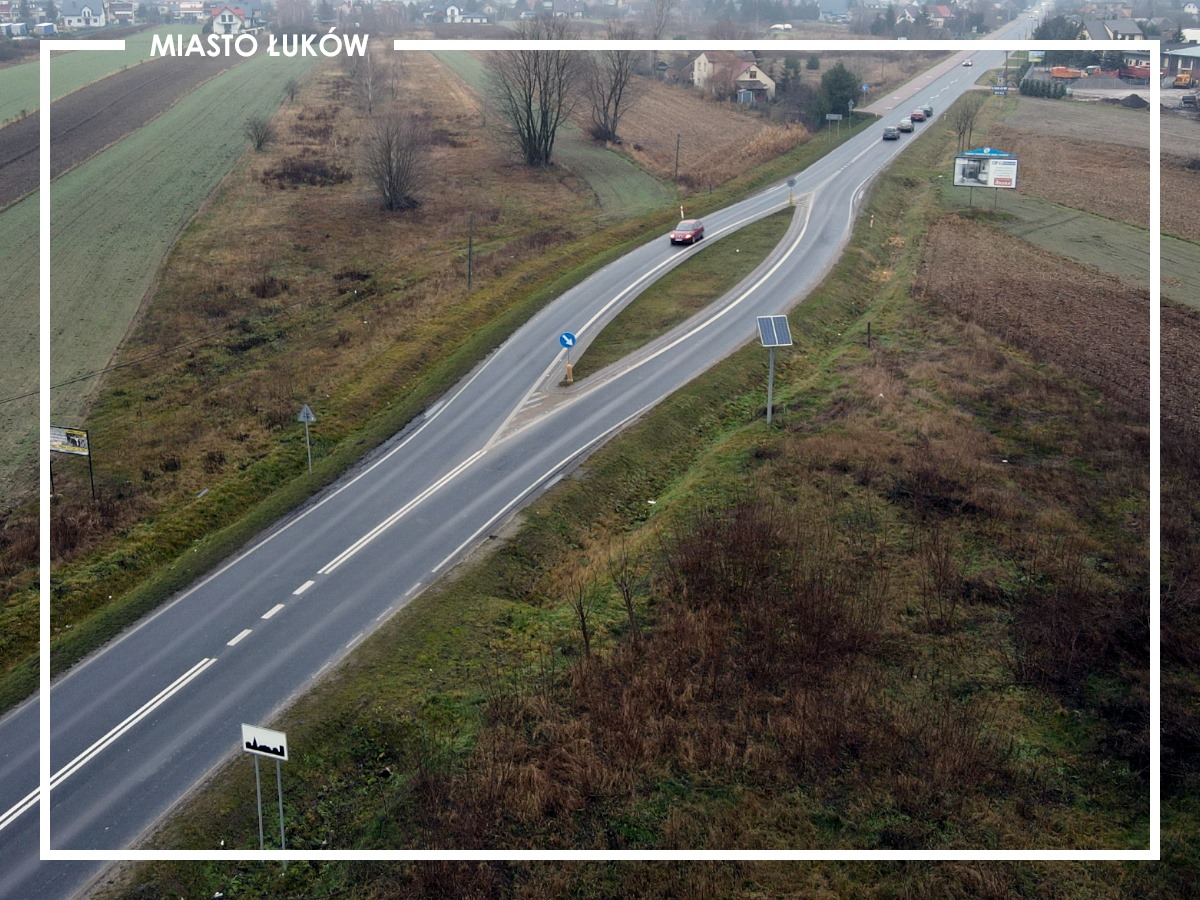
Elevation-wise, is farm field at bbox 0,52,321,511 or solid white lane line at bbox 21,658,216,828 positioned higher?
farm field at bbox 0,52,321,511

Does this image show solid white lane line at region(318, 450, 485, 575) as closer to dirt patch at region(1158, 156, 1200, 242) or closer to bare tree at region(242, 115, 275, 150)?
dirt patch at region(1158, 156, 1200, 242)

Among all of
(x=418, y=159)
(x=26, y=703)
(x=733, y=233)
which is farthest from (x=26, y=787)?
(x=418, y=159)

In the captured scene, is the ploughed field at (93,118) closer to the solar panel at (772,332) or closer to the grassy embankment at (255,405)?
the grassy embankment at (255,405)

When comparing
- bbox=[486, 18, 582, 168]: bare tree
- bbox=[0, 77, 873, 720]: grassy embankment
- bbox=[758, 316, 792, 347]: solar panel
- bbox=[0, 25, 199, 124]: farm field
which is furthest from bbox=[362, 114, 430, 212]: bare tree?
bbox=[0, 25, 199, 124]: farm field

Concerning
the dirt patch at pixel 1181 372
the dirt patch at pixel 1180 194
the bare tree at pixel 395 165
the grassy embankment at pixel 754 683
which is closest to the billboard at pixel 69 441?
the grassy embankment at pixel 754 683

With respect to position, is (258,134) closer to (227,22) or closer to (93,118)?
(93,118)
